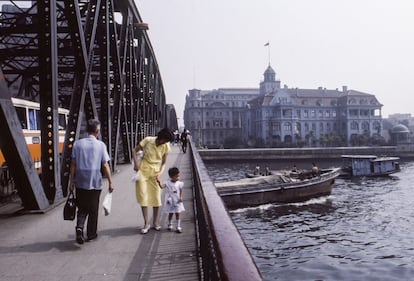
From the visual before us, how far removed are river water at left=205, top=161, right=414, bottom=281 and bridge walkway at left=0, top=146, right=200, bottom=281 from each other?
463cm

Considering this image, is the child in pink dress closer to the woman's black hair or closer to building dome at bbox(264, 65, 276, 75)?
the woman's black hair

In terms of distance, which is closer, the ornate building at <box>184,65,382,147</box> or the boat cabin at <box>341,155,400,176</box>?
the boat cabin at <box>341,155,400,176</box>

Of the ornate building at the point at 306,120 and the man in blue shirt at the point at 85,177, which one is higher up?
the ornate building at the point at 306,120

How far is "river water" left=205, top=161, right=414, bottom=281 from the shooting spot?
1509cm

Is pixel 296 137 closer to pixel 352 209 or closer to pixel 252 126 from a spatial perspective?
pixel 252 126

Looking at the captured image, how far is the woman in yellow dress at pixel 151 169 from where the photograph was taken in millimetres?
5867

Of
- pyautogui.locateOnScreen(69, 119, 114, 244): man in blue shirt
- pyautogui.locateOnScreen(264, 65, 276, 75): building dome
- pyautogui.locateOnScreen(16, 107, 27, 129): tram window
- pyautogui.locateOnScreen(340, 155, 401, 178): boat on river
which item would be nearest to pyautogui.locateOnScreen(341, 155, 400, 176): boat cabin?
pyautogui.locateOnScreen(340, 155, 401, 178): boat on river

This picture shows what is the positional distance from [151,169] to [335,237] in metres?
16.4

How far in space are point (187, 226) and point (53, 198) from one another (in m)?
2.84

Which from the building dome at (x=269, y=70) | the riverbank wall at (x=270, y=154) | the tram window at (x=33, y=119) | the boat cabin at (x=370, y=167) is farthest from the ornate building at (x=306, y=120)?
the tram window at (x=33, y=119)

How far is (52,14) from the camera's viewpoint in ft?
21.3

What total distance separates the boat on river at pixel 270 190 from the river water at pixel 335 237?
0.61m

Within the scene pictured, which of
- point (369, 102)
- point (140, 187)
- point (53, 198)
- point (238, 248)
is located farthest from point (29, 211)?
point (369, 102)

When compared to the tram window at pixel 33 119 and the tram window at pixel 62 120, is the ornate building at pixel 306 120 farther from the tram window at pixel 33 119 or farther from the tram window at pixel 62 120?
the tram window at pixel 33 119
